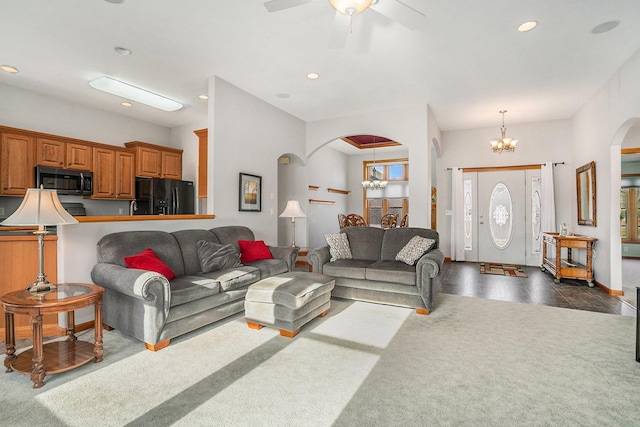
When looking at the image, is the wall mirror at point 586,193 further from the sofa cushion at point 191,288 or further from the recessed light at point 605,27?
the sofa cushion at point 191,288

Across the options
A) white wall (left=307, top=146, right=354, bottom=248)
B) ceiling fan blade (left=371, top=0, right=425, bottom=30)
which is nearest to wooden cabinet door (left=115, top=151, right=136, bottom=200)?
white wall (left=307, top=146, right=354, bottom=248)

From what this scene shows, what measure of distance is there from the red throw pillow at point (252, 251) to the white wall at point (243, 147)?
1.93 feet

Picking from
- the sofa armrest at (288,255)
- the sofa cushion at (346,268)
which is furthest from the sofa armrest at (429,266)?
the sofa armrest at (288,255)

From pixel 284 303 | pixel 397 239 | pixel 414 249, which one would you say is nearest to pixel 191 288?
pixel 284 303

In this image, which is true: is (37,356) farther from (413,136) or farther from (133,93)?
(413,136)

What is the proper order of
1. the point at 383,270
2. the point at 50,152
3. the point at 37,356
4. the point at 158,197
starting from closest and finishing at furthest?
the point at 37,356, the point at 383,270, the point at 50,152, the point at 158,197

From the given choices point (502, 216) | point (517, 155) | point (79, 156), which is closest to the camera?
point (79, 156)

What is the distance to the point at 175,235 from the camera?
11.9 ft

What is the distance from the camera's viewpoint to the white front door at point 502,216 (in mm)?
6832

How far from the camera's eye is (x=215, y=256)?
141 inches

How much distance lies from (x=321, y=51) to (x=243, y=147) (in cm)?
189

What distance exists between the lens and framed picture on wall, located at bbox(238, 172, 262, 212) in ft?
15.9

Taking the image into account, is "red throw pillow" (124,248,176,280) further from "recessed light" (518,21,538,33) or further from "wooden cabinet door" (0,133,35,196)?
"recessed light" (518,21,538,33)

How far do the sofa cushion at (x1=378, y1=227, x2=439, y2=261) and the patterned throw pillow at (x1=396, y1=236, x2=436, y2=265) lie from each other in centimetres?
14
